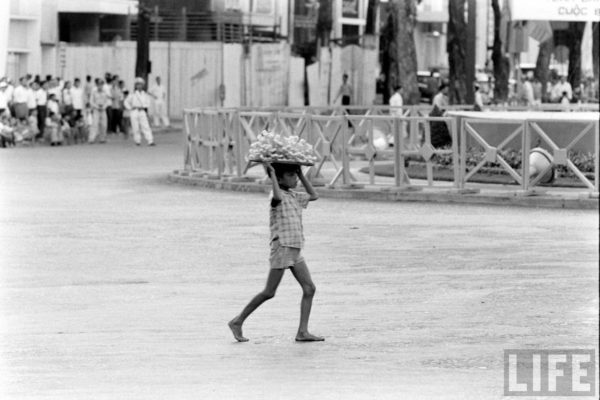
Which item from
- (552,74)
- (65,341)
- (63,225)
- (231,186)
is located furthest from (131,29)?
(65,341)

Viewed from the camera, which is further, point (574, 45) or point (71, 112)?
point (574, 45)

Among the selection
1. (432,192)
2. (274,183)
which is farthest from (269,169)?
(432,192)

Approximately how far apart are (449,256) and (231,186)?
35.5ft

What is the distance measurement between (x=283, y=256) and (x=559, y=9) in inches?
246

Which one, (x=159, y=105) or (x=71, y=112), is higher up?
(x=159, y=105)

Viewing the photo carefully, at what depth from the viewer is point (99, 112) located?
45250mm

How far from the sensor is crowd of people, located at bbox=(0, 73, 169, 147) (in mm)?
40844

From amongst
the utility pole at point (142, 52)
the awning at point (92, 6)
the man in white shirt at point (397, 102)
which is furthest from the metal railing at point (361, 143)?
the awning at point (92, 6)

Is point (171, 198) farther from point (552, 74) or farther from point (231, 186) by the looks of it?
point (552, 74)

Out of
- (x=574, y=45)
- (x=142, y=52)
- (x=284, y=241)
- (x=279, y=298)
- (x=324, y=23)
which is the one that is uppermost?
(x=324, y=23)

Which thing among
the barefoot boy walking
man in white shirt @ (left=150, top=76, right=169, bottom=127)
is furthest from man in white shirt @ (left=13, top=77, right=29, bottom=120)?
the barefoot boy walking

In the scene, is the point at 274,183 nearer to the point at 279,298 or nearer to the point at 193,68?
the point at 279,298

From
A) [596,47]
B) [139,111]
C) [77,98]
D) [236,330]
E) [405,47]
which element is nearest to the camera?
[236,330]

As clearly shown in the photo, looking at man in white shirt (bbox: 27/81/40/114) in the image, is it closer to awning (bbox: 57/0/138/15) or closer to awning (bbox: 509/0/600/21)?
awning (bbox: 57/0/138/15)
